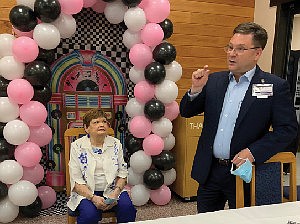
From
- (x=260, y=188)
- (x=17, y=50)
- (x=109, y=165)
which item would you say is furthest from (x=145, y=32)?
(x=260, y=188)

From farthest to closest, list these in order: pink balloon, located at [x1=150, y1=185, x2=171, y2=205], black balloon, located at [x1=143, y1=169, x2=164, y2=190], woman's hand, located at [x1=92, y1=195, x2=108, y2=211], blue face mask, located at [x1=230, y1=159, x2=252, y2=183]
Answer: pink balloon, located at [x1=150, y1=185, x2=171, y2=205], black balloon, located at [x1=143, y1=169, x2=164, y2=190], woman's hand, located at [x1=92, y1=195, x2=108, y2=211], blue face mask, located at [x1=230, y1=159, x2=252, y2=183]

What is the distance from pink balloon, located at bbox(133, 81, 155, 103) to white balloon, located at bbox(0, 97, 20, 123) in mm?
1110

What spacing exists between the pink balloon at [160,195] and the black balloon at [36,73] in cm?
157

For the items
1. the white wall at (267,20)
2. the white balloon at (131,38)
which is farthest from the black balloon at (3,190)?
the white wall at (267,20)

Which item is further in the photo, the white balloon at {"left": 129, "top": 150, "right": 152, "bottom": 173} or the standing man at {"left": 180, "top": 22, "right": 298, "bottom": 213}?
the white balloon at {"left": 129, "top": 150, "right": 152, "bottom": 173}

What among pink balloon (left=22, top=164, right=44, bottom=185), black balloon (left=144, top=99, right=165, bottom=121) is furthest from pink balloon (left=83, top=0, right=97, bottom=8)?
pink balloon (left=22, top=164, right=44, bottom=185)

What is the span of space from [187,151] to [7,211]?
182 cm

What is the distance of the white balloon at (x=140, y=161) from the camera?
3.38 m

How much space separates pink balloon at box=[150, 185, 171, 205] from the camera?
11.5 ft

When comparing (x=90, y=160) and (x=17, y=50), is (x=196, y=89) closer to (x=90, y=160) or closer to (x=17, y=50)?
(x=90, y=160)

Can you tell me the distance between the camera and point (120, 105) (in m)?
3.80

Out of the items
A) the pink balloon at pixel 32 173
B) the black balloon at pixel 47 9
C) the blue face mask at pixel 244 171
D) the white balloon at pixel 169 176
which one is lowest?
the white balloon at pixel 169 176

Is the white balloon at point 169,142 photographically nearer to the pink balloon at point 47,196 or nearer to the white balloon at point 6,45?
the pink balloon at point 47,196

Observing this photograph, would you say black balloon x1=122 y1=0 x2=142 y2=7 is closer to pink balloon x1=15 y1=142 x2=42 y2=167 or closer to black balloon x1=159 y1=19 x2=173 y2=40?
black balloon x1=159 y1=19 x2=173 y2=40
